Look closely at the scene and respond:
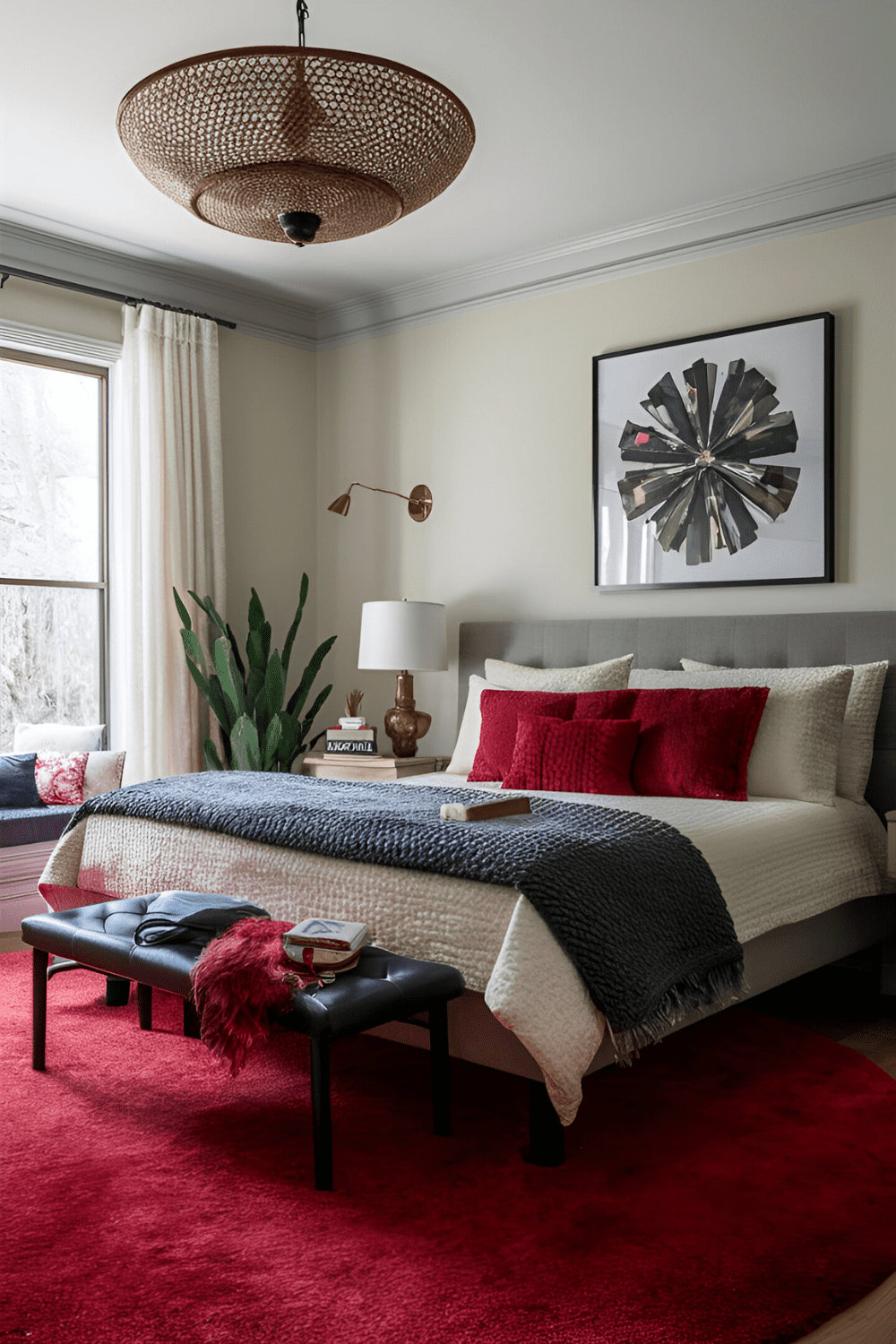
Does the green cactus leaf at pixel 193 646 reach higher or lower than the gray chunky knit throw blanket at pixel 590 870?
higher

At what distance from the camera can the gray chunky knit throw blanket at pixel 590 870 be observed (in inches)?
92.6

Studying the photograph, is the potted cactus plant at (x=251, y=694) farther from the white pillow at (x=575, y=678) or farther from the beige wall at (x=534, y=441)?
the white pillow at (x=575, y=678)

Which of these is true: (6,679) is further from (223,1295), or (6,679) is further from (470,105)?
(223,1295)

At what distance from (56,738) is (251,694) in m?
0.84

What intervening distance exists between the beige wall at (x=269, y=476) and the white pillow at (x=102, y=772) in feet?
3.30

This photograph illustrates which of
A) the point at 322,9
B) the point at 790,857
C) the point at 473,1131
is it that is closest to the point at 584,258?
the point at 322,9

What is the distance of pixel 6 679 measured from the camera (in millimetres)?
4738

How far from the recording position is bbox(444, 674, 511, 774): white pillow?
4391 mm

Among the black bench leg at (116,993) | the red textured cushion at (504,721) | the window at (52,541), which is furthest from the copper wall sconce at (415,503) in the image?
the black bench leg at (116,993)

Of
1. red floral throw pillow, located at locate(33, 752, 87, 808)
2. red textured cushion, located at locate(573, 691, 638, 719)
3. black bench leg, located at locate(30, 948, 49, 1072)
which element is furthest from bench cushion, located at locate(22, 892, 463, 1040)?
red floral throw pillow, located at locate(33, 752, 87, 808)

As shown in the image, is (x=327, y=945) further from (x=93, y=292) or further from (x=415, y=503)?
(x=93, y=292)

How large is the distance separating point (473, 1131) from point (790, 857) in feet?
3.89

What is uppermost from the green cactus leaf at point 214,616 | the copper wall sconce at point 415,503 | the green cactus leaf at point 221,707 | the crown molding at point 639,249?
the crown molding at point 639,249

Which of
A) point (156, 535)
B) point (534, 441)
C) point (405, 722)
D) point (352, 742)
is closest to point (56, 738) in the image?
point (156, 535)
